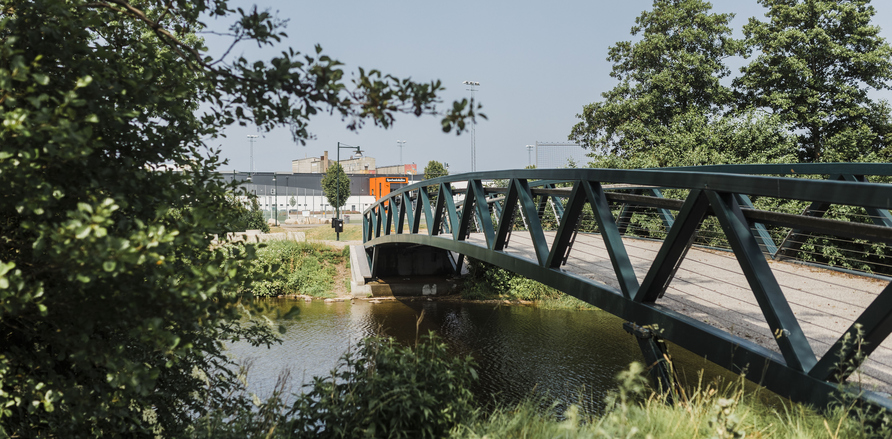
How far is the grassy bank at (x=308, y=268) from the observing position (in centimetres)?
1975

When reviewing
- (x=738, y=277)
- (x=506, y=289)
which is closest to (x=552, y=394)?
(x=738, y=277)

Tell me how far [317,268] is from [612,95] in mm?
15369

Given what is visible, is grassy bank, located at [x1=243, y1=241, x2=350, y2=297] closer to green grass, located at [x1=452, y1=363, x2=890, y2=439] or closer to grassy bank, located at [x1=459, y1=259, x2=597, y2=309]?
grassy bank, located at [x1=459, y1=259, x2=597, y2=309]

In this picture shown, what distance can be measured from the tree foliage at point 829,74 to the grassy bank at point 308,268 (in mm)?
17888

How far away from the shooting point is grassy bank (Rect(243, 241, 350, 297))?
1975 centimetres

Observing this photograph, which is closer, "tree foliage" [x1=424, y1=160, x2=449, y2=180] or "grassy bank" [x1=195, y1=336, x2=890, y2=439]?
"grassy bank" [x1=195, y1=336, x2=890, y2=439]

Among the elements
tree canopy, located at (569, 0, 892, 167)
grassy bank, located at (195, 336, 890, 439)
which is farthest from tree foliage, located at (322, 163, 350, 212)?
grassy bank, located at (195, 336, 890, 439)

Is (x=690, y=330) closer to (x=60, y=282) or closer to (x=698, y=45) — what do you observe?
(x=60, y=282)

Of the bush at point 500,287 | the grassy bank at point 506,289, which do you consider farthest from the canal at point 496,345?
the bush at point 500,287

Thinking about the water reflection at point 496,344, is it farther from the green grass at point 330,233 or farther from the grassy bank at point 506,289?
the green grass at point 330,233

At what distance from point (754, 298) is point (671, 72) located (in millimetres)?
20673

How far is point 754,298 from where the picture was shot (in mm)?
5488

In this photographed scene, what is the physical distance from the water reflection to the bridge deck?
82.3 inches

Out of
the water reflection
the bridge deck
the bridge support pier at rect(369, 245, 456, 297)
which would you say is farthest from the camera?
the bridge support pier at rect(369, 245, 456, 297)
